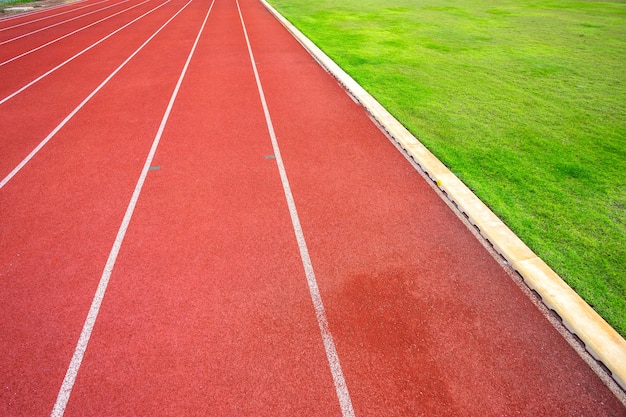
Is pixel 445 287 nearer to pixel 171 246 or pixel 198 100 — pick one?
pixel 171 246

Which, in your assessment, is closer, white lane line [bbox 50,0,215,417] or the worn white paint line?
white lane line [bbox 50,0,215,417]

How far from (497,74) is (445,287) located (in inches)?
324

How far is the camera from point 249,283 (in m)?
3.72

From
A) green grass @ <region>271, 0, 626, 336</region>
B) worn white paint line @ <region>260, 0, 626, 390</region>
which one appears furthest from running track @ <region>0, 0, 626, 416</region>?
green grass @ <region>271, 0, 626, 336</region>

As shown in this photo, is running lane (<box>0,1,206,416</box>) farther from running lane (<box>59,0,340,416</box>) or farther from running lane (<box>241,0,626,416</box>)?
running lane (<box>241,0,626,416</box>)

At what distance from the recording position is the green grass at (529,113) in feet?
13.3

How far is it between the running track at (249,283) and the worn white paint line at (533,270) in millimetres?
181

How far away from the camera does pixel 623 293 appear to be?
3432 millimetres

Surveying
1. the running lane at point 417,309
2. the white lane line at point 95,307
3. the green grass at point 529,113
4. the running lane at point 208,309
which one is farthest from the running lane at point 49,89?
the green grass at point 529,113

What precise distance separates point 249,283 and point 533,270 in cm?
311

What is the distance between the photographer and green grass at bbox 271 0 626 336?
405cm

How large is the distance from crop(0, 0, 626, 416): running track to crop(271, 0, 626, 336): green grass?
85 centimetres

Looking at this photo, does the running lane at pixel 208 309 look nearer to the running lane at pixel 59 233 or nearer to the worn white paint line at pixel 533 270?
the running lane at pixel 59 233

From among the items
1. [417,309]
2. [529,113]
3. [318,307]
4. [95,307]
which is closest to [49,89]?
[95,307]
